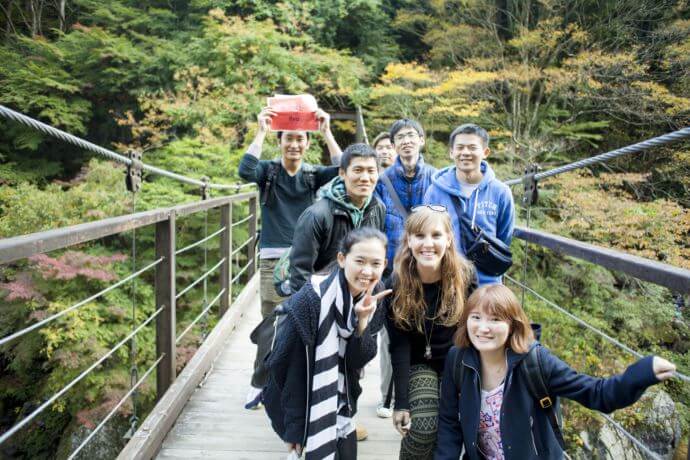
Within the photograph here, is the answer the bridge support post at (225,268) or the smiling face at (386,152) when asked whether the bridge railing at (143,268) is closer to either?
the bridge support post at (225,268)

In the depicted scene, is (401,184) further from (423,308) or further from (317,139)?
(317,139)

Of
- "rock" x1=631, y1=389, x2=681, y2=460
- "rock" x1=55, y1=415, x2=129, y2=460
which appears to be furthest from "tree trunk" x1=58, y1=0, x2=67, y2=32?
"rock" x1=631, y1=389, x2=681, y2=460

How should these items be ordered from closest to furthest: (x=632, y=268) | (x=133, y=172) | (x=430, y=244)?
1. (x=632, y=268)
2. (x=430, y=244)
3. (x=133, y=172)

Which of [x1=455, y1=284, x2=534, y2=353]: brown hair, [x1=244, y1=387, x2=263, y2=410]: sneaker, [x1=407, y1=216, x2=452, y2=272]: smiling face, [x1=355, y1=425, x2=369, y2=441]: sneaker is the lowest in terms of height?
[x1=355, y1=425, x2=369, y2=441]: sneaker

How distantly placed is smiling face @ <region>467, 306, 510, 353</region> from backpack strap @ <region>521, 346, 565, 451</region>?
90 mm

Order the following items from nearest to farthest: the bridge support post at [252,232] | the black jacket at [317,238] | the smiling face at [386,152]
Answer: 1. the black jacket at [317,238]
2. the smiling face at [386,152]
3. the bridge support post at [252,232]

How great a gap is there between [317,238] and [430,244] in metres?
0.45

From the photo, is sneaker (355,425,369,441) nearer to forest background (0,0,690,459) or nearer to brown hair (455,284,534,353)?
brown hair (455,284,534,353)

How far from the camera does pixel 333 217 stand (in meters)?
2.04

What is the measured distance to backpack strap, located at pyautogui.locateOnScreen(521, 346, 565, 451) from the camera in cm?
147

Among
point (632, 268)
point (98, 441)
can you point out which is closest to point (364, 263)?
point (632, 268)

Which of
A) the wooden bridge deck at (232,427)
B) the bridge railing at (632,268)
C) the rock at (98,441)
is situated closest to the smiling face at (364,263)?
the bridge railing at (632,268)

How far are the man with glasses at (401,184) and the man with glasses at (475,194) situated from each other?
343 millimetres

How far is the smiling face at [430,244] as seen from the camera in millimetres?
1839
